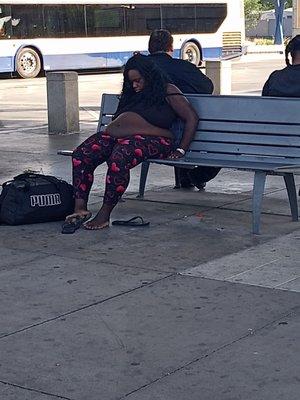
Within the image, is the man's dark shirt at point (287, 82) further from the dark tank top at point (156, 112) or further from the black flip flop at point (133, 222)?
the black flip flop at point (133, 222)

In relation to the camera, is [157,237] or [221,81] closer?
[157,237]

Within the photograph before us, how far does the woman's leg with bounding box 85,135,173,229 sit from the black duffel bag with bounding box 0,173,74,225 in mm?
313

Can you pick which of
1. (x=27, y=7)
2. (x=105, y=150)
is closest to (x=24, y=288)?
(x=105, y=150)

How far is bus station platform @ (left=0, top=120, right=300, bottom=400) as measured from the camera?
4344 mm

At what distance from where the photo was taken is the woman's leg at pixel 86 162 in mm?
7539

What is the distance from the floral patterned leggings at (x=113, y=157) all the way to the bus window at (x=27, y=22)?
69.2 ft

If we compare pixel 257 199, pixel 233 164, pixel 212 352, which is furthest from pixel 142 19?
pixel 212 352

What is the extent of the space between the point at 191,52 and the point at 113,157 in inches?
1077

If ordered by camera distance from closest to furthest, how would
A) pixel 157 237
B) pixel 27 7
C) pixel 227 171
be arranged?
pixel 157 237 < pixel 227 171 < pixel 27 7

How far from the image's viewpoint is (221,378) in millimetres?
4344

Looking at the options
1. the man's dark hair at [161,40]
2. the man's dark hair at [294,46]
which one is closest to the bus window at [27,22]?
the man's dark hair at [161,40]

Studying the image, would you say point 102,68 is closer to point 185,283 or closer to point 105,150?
point 105,150

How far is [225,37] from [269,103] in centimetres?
2813

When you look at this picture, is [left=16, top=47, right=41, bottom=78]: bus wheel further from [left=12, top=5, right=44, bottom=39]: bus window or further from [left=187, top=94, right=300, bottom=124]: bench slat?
[left=187, top=94, right=300, bottom=124]: bench slat
